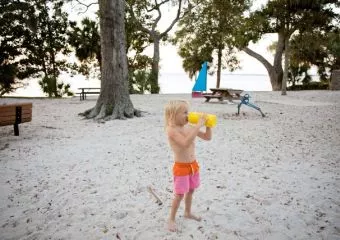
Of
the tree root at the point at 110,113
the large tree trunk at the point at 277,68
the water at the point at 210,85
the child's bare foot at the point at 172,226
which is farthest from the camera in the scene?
the water at the point at 210,85

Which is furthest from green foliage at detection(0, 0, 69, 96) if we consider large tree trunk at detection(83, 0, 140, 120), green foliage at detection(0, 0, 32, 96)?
large tree trunk at detection(83, 0, 140, 120)

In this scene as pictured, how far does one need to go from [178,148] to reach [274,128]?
627 cm

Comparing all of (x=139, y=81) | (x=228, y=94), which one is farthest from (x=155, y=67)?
(x=228, y=94)

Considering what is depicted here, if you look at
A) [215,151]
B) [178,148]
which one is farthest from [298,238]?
[215,151]

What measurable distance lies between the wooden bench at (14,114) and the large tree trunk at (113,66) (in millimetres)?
2666

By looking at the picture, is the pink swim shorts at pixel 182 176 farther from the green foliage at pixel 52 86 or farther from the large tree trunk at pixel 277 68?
the large tree trunk at pixel 277 68

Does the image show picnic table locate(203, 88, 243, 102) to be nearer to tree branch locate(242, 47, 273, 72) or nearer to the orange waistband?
the orange waistband

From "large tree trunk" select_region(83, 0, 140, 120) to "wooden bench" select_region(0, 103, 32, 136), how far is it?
105 inches

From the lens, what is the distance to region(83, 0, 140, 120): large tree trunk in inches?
409

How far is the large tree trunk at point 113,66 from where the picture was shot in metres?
10.4

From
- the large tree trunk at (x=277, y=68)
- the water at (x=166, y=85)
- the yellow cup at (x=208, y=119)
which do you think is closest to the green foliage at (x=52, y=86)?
the water at (x=166, y=85)

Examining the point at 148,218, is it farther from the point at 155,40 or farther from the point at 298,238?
the point at 155,40

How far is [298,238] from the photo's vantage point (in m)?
3.18

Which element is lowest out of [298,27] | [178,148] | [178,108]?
[178,148]
